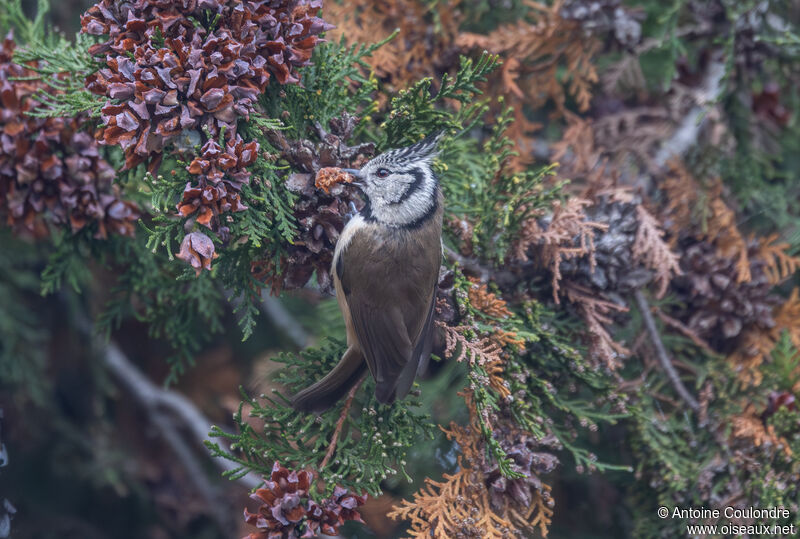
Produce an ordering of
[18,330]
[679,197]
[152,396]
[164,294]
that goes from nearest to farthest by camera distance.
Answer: [164,294] → [679,197] → [18,330] → [152,396]

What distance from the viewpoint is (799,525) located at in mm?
2090

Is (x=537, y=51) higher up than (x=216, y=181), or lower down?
higher up

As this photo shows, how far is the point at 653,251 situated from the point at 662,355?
1.36ft

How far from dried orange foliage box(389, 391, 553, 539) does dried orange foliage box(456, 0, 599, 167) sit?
118 cm

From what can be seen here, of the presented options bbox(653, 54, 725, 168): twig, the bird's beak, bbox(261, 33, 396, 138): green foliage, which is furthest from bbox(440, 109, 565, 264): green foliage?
bbox(653, 54, 725, 168): twig

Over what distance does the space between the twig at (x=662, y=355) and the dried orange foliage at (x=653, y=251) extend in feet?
0.29

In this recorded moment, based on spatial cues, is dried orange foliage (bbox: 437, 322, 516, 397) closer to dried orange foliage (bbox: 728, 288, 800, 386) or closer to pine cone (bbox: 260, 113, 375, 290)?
pine cone (bbox: 260, 113, 375, 290)

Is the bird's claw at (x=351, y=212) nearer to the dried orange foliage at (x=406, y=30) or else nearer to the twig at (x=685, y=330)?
the dried orange foliage at (x=406, y=30)

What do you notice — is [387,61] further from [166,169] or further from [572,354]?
[572,354]

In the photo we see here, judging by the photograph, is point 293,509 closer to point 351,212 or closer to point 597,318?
point 351,212

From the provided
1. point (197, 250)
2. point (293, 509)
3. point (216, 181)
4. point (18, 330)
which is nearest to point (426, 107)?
point (216, 181)

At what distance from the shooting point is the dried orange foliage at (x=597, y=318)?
2225 millimetres

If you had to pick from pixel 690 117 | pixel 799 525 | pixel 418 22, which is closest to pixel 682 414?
pixel 799 525

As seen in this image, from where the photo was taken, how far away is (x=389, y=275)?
2.20m
